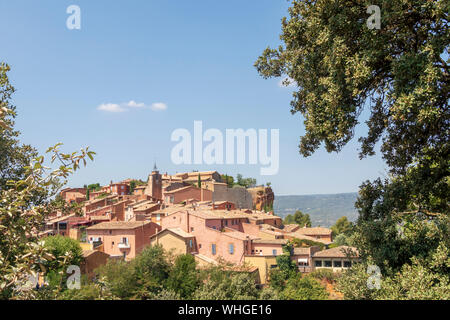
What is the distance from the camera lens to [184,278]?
31078mm

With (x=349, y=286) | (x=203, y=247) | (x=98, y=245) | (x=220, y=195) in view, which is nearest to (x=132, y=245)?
(x=98, y=245)

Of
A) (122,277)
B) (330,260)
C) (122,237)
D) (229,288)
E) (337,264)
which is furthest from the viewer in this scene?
(122,237)

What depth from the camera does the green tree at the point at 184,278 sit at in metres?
29.9

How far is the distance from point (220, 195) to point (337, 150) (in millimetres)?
54027

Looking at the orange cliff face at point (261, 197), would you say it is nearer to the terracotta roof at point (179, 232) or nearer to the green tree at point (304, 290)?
the terracotta roof at point (179, 232)

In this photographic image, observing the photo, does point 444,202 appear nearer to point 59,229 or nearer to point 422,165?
point 422,165

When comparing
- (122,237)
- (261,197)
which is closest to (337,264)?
(122,237)

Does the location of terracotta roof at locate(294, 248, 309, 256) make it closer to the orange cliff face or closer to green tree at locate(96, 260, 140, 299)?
green tree at locate(96, 260, 140, 299)

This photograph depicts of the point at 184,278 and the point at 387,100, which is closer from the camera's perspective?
the point at 387,100

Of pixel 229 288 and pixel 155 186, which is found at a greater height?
pixel 155 186

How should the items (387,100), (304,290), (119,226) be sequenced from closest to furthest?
(387,100) → (304,290) → (119,226)

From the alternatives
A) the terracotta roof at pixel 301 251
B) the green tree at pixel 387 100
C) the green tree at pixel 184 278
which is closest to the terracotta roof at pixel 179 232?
the green tree at pixel 184 278

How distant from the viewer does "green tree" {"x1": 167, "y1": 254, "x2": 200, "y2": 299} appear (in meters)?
29.9

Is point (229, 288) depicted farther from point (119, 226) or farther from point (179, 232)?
point (119, 226)
